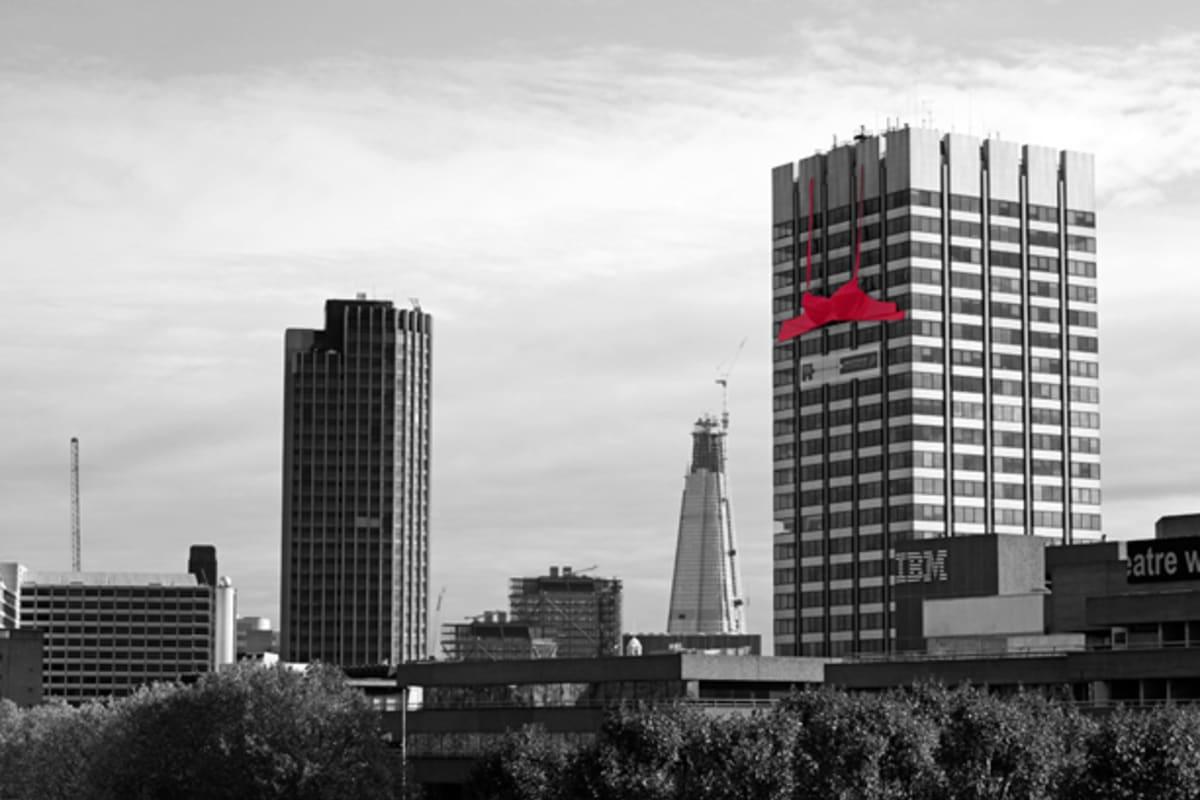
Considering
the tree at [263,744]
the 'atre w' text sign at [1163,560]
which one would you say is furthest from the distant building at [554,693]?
the 'atre w' text sign at [1163,560]

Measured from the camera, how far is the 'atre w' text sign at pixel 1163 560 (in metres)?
157

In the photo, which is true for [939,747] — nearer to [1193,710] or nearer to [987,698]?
[987,698]

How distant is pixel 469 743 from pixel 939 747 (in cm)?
6294

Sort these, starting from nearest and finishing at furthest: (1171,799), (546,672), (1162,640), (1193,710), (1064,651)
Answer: (1171,799)
(1193,710)
(1162,640)
(1064,651)
(546,672)

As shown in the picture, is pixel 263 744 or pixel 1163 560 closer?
pixel 1163 560

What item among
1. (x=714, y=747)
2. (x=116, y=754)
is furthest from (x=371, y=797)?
(x=714, y=747)

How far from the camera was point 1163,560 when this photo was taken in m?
159

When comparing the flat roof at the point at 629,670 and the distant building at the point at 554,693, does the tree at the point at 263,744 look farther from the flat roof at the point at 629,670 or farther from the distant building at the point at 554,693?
the flat roof at the point at 629,670

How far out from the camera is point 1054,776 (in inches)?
5236

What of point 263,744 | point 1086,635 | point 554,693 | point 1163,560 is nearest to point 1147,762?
point 1163,560

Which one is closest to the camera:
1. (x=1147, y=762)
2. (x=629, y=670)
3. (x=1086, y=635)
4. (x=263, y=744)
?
(x=1147, y=762)

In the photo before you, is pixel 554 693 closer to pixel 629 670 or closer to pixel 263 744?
pixel 629 670

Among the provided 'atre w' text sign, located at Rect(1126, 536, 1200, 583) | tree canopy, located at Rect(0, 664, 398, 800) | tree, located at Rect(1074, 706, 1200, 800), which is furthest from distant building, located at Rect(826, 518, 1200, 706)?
tree canopy, located at Rect(0, 664, 398, 800)

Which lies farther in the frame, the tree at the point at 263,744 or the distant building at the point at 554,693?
the tree at the point at 263,744
